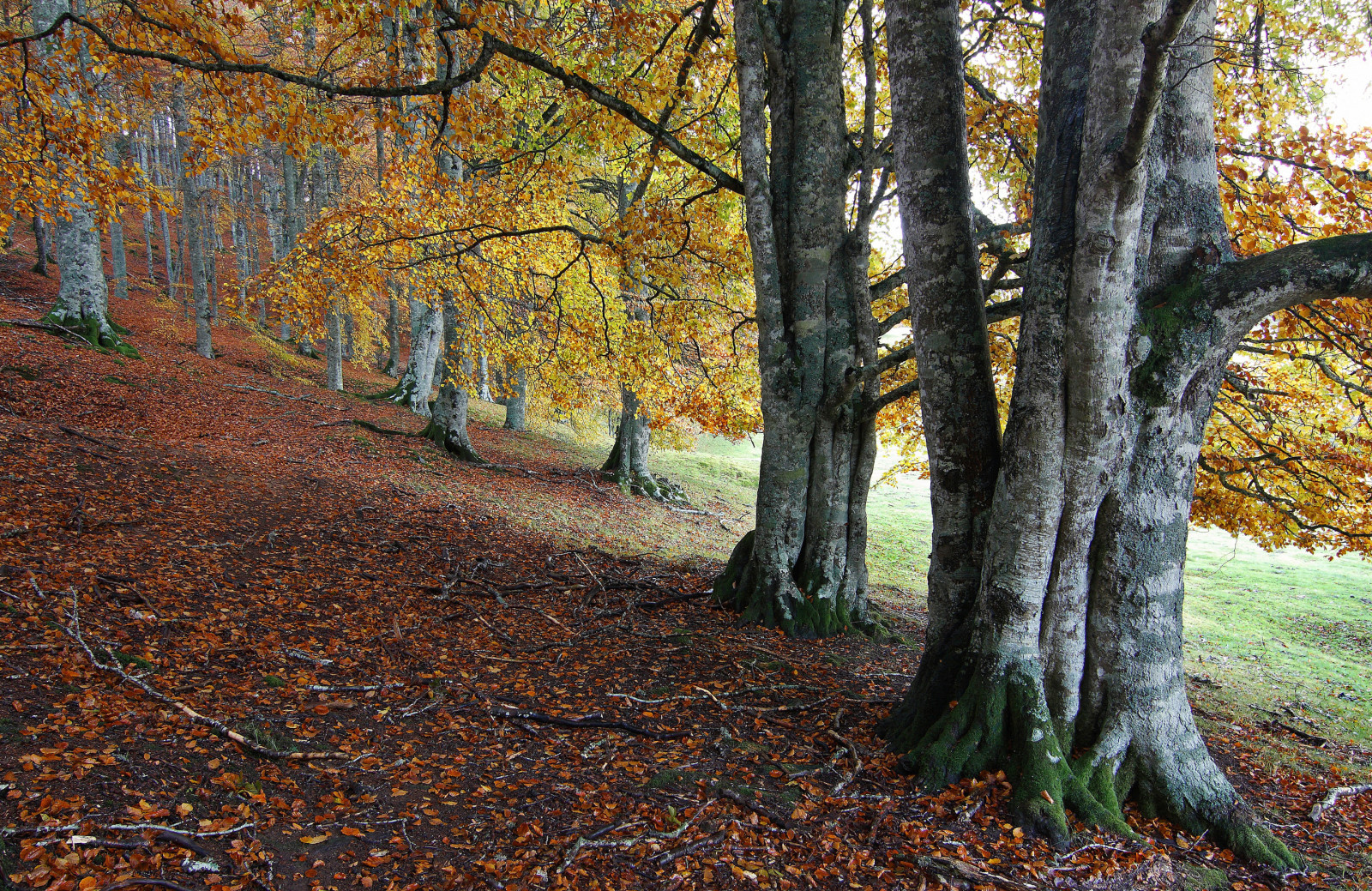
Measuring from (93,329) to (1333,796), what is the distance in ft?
62.1

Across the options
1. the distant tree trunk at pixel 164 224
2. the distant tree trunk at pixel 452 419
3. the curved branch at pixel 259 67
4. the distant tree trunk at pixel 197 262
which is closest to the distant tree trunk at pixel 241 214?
the distant tree trunk at pixel 164 224

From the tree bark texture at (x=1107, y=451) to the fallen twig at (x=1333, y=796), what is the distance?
2.52 ft

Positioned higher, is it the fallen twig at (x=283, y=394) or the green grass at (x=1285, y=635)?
the fallen twig at (x=283, y=394)

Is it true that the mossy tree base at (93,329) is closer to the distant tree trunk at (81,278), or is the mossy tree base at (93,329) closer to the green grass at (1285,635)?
the distant tree trunk at (81,278)

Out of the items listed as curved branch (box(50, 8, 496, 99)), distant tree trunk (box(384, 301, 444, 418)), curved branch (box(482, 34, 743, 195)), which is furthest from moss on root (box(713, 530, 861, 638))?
distant tree trunk (box(384, 301, 444, 418))

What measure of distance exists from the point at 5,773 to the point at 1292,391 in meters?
11.4

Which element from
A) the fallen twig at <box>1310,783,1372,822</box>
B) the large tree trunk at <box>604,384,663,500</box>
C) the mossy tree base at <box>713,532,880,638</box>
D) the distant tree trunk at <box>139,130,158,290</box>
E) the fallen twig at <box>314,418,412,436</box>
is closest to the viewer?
the fallen twig at <box>1310,783,1372,822</box>

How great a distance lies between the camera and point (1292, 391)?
7758mm

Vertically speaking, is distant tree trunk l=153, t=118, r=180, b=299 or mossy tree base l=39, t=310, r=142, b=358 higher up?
distant tree trunk l=153, t=118, r=180, b=299

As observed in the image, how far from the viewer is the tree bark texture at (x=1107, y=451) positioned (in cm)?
323

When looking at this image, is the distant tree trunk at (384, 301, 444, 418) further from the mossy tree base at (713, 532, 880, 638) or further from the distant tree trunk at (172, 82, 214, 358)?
the mossy tree base at (713, 532, 880, 638)

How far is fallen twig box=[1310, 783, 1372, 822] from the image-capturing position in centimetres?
364

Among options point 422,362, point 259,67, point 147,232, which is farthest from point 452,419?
point 147,232

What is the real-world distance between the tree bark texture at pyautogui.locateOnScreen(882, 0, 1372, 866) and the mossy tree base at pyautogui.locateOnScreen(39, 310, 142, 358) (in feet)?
54.6
